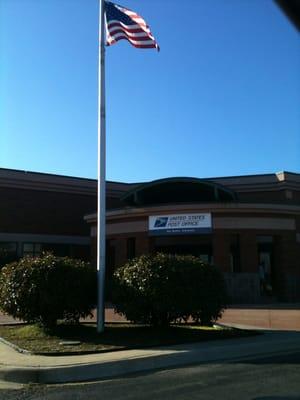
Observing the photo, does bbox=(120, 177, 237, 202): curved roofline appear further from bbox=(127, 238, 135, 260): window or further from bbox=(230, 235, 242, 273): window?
bbox=(127, 238, 135, 260): window

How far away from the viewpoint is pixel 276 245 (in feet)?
95.1

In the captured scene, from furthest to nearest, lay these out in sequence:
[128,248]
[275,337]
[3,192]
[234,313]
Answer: [3,192]
[128,248]
[234,313]
[275,337]

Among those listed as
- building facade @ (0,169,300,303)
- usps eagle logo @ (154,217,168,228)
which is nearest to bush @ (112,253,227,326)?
building facade @ (0,169,300,303)

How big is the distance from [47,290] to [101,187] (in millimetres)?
2966

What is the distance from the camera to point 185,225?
2742cm

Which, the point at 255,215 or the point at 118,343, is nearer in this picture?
the point at 118,343

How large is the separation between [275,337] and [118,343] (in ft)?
12.5

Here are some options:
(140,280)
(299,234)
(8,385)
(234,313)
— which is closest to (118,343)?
(140,280)

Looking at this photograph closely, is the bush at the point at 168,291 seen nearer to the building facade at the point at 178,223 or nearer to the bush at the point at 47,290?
the bush at the point at 47,290

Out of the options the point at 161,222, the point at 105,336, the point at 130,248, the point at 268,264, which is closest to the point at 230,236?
the point at 161,222

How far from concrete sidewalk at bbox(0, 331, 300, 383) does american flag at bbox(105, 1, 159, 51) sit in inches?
313

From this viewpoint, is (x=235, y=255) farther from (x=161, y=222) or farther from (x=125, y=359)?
(x=125, y=359)

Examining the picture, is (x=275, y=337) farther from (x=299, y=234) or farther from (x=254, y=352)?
(x=299, y=234)

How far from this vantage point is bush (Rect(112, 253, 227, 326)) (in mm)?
12695
